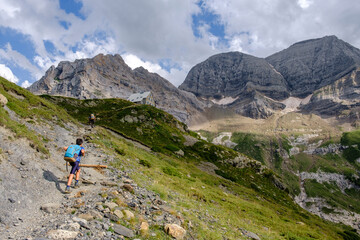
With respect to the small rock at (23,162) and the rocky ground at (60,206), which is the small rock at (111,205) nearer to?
the rocky ground at (60,206)

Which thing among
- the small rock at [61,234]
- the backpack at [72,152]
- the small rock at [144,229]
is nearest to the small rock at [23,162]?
the backpack at [72,152]

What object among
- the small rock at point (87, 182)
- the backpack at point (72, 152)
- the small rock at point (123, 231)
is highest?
the backpack at point (72, 152)

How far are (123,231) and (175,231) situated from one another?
8.28 ft

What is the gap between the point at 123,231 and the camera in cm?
798

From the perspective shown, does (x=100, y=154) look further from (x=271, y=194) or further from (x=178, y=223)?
(x=271, y=194)

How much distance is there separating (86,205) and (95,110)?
67.6 meters

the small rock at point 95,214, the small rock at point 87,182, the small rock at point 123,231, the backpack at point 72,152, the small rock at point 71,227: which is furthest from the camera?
the small rock at point 87,182

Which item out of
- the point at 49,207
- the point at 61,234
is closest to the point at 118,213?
the point at 61,234

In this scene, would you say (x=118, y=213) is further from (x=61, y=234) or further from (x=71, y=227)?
(x=61, y=234)

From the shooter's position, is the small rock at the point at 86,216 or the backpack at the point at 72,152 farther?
the backpack at the point at 72,152

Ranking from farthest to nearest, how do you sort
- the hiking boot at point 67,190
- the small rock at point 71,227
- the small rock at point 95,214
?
the hiking boot at point 67,190, the small rock at point 95,214, the small rock at point 71,227

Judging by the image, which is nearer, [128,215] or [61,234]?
[61,234]

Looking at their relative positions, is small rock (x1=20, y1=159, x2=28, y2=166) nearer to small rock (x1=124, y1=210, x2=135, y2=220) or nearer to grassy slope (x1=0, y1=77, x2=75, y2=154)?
grassy slope (x1=0, y1=77, x2=75, y2=154)

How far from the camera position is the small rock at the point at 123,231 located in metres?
7.84
